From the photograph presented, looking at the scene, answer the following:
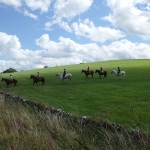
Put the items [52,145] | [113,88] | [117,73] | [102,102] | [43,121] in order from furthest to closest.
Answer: [117,73] < [113,88] < [102,102] < [43,121] < [52,145]

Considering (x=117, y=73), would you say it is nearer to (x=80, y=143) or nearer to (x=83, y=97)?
(x=83, y=97)

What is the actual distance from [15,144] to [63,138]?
150 cm

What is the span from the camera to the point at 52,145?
23.6 feet

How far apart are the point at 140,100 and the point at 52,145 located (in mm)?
18278

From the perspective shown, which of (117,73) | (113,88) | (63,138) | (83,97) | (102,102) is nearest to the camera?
(63,138)

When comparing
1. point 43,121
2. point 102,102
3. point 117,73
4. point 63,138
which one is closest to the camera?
point 63,138

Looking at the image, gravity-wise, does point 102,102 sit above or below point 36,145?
below

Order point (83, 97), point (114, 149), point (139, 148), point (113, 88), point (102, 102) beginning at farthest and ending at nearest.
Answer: point (113, 88), point (83, 97), point (102, 102), point (114, 149), point (139, 148)

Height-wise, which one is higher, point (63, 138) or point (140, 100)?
point (63, 138)

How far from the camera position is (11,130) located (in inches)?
348

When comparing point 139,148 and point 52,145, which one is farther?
point 52,145

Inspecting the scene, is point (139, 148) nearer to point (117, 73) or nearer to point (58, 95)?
point (58, 95)

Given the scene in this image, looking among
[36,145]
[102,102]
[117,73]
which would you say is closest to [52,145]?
[36,145]

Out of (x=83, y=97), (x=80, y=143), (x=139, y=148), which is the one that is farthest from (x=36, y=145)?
(x=83, y=97)
